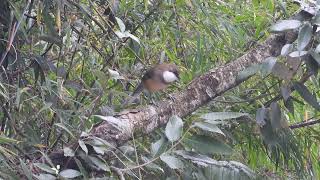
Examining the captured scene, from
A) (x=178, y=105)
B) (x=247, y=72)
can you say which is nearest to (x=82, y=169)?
(x=178, y=105)

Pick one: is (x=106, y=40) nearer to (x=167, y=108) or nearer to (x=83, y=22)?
(x=83, y=22)

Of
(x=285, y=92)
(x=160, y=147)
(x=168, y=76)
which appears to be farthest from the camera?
(x=168, y=76)

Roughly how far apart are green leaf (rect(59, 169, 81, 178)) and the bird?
0.56m

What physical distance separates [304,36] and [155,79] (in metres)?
0.48

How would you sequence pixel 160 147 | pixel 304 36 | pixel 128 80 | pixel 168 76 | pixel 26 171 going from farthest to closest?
pixel 168 76 → pixel 128 80 → pixel 304 36 → pixel 160 147 → pixel 26 171

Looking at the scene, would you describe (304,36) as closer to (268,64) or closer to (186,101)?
(268,64)

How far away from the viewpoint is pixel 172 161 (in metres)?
1.14

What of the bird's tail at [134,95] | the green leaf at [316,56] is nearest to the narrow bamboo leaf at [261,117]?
the green leaf at [316,56]

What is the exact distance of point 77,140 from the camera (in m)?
→ 1.18

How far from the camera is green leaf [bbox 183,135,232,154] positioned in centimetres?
121

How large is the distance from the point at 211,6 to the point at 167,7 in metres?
0.21

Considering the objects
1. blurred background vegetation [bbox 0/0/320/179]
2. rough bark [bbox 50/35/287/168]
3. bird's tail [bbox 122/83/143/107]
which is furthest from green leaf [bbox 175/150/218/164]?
bird's tail [bbox 122/83/143/107]

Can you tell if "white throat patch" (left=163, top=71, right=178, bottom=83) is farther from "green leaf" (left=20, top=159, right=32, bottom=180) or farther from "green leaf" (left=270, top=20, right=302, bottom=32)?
"green leaf" (left=20, top=159, right=32, bottom=180)

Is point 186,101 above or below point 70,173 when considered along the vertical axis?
above
